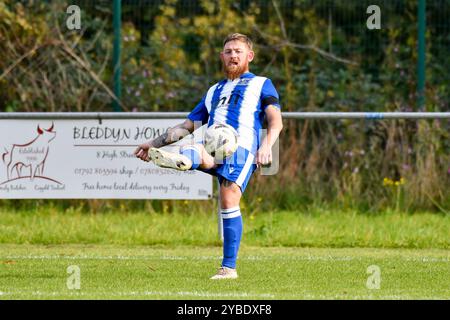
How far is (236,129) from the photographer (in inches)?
343

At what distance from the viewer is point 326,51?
51.9ft

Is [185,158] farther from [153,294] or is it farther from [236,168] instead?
[153,294]

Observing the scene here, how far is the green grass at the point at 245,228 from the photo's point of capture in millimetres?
11664

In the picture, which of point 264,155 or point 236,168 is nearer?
point 264,155

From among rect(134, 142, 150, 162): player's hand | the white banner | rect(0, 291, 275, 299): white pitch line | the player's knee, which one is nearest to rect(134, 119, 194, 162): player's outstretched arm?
rect(134, 142, 150, 162): player's hand

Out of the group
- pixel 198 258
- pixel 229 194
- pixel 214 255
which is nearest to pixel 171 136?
pixel 229 194

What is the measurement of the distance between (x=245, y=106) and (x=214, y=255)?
232cm

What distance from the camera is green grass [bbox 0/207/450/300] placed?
26.4ft

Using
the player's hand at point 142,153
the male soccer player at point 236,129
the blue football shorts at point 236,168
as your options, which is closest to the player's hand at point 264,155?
the male soccer player at point 236,129

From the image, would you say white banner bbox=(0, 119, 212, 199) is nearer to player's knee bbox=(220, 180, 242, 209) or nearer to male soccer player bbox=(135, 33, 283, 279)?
male soccer player bbox=(135, 33, 283, 279)

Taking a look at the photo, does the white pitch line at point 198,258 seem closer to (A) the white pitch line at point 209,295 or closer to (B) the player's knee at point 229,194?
(B) the player's knee at point 229,194

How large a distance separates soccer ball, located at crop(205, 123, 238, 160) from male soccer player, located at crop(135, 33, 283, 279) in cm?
6

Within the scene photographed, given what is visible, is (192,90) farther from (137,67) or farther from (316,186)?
(316,186)
